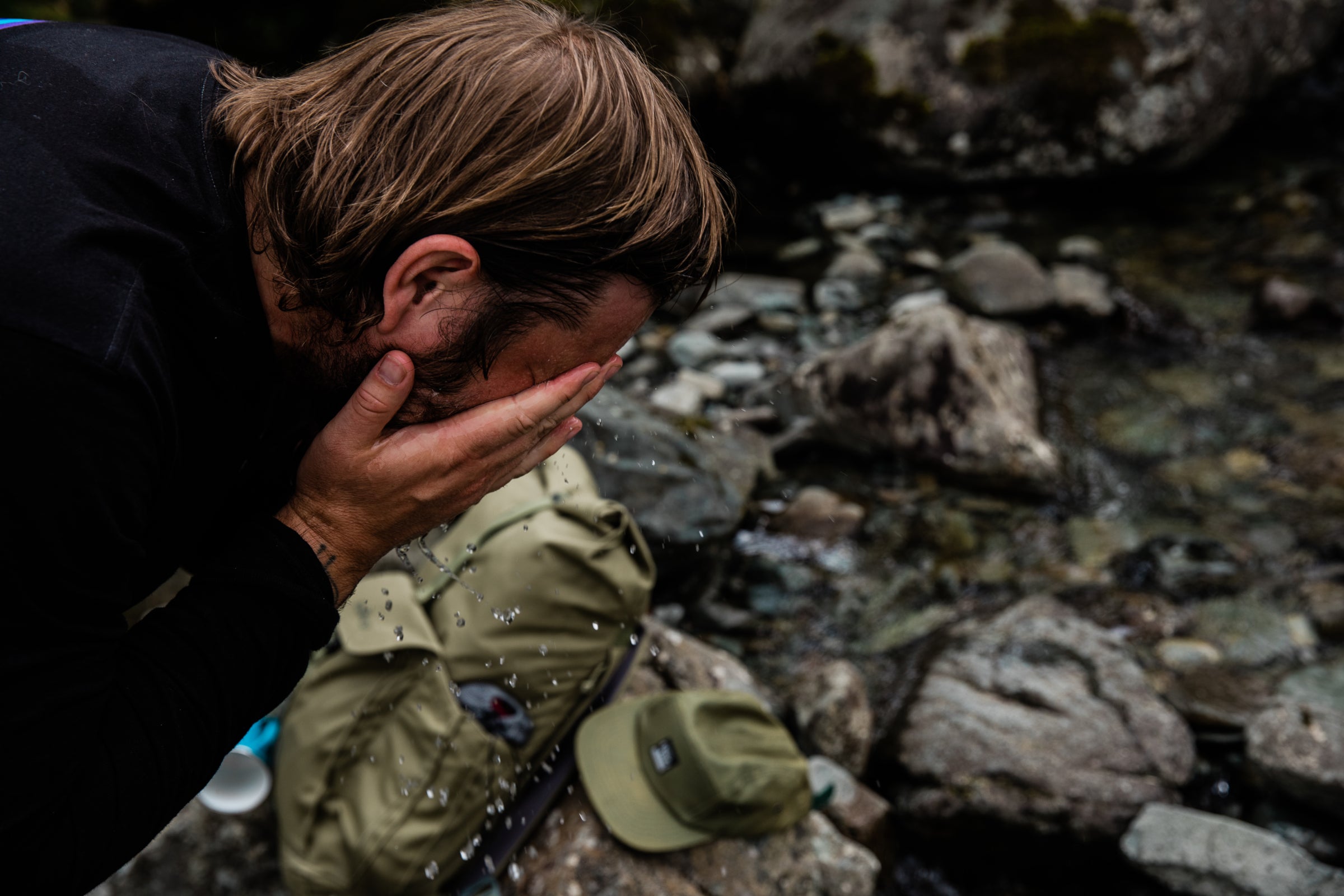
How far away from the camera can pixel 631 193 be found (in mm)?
1712

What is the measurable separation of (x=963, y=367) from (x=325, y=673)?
11.2 ft

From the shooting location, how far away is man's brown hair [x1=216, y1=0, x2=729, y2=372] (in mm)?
1642

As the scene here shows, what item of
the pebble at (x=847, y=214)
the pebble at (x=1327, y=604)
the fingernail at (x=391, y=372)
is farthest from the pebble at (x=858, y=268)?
the fingernail at (x=391, y=372)

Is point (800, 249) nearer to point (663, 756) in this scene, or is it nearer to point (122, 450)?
point (663, 756)

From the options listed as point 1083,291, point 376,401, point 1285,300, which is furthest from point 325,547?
point 1285,300

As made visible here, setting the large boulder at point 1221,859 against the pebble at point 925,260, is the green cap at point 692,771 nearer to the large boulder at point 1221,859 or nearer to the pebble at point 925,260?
the large boulder at point 1221,859

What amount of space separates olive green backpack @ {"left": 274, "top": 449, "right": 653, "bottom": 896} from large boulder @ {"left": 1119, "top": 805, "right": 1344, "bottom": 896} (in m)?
1.69

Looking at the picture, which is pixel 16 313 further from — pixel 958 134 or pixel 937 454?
pixel 958 134

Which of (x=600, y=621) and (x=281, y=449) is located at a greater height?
(x=281, y=449)

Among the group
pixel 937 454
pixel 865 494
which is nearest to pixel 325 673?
pixel 865 494

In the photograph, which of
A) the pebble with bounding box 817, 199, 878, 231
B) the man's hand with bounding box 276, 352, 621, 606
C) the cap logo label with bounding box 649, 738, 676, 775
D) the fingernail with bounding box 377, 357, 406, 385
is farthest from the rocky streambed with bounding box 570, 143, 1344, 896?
the fingernail with bounding box 377, 357, 406, 385

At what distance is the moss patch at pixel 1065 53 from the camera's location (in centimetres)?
733

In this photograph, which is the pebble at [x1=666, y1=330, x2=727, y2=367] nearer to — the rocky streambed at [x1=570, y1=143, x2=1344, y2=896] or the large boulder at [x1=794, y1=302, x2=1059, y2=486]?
the rocky streambed at [x1=570, y1=143, x2=1344, y2=896]

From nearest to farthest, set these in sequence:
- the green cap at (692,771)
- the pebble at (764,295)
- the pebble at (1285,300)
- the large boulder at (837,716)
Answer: the green cap at (692,771), the large boulder at (837,716), the pebble at (1285,300), the pebble at (764,295)
